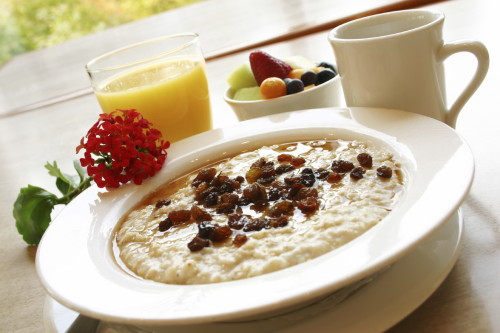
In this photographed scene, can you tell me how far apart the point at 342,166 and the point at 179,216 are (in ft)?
1.24

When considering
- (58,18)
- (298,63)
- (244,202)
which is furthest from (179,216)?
(58,18)

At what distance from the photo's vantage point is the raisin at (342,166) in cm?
118

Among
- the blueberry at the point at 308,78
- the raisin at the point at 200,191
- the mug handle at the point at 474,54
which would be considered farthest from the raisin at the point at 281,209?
the blueberry at the point at 308,78

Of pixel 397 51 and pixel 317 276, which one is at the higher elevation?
pixel 397 51

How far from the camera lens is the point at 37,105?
3.25 meters

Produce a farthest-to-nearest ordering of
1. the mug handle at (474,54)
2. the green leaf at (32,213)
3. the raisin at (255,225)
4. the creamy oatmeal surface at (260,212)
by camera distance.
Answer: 1. the green leaf at (32,213)
2. the mug handle at (474,54)
3. the raisin at (255,225)
4. the creamy oatmeal surface at (260,212)

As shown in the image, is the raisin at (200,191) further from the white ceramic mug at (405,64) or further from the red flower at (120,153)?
the white ceramic mug at (405,64)

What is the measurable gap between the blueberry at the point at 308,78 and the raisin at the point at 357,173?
1.85 ft

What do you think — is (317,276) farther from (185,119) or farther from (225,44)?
(225,44)

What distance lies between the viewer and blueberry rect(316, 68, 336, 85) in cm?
166

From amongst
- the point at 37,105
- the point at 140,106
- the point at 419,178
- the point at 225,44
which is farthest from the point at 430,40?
the point at 37,105

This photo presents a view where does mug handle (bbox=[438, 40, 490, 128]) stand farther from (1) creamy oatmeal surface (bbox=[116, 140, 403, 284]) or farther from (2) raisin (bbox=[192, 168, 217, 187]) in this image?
(2) raisin (bbox=[192, 168, 217, 187])

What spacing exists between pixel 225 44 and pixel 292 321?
8.11ft

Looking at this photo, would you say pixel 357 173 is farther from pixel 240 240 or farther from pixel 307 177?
pixel 240 240
